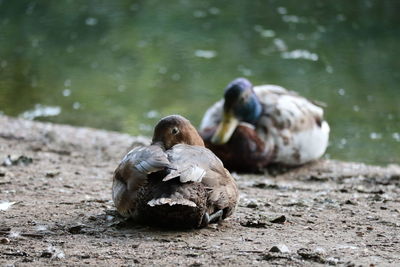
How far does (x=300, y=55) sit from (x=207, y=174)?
11.0m

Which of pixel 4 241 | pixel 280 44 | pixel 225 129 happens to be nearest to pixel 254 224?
pixel 4 241

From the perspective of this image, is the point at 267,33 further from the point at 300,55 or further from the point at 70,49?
the point at 70,49

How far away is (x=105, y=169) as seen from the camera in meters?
7.94

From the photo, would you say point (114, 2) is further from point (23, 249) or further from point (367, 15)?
point (23, 249)

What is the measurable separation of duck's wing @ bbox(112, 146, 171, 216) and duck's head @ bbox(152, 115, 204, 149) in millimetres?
260

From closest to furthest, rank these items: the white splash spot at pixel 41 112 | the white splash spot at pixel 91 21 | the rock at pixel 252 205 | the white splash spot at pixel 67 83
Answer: the rock at pixel 252 205 → the white splash spot at pixel 41 112 → the white splash spot at pixel 67 83 → the white splash spot at pixel 91 21

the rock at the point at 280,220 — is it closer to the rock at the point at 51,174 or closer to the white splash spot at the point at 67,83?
the rock at the point at 51,174

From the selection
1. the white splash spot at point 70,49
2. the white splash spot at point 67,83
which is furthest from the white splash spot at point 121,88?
the white splash spot at point 70,49

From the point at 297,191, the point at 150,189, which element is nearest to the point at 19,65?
the point at 297,191

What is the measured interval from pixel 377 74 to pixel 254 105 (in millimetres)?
5953

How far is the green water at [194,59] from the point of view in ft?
39.5

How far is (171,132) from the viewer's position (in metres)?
5.23

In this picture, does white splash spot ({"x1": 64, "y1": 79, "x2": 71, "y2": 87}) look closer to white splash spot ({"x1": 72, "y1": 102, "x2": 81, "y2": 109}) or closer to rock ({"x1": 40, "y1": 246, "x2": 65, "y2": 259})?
white splash spot ({"x1": 72, "y1": 102, "x2": 81, "y2": 109})

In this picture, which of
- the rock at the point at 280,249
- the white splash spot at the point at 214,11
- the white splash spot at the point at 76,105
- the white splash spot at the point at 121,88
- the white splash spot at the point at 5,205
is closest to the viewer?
the rock at the point at 280,249
